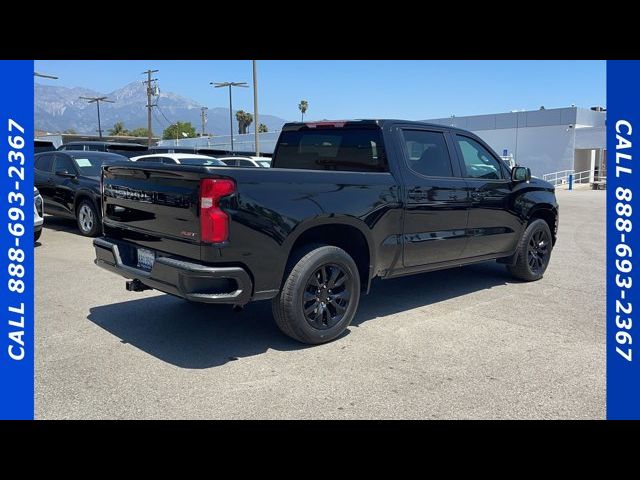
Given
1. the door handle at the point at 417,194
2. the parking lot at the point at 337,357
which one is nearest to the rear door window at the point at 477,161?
the door handle at the point at 417,194

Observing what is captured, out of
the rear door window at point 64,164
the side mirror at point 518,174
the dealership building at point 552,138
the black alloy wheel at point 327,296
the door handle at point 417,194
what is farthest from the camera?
the dealership building at point 552,138

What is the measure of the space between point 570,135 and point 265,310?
1383 inches

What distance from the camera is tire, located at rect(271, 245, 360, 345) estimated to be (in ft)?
15.0

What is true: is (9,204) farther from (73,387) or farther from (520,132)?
(520,132)

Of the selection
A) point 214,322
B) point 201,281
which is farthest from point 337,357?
point 214,322

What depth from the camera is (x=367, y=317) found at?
18.8 ft

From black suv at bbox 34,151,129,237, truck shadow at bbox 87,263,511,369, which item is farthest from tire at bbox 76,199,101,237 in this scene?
truck shadow at bbox 87,263,511,369

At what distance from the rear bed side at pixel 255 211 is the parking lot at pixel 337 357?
0.72 metres

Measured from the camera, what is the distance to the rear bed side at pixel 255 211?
420 cm

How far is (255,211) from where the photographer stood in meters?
4.27

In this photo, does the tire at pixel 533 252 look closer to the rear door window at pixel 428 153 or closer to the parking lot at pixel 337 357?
the parking lot at pixel 337 357

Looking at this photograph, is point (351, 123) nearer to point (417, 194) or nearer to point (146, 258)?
point (417, 194)

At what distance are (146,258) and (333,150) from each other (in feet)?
7.38

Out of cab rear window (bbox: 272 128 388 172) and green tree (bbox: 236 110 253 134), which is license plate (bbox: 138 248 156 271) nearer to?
cab rear window (bbox: 272 128 388 172)
